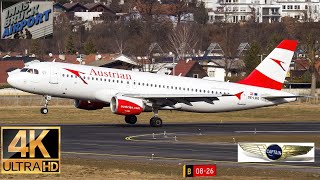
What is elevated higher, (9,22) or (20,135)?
(9,22)

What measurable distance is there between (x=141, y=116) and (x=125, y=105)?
15120 millimetres

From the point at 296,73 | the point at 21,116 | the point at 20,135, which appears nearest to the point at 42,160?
the point at 20,135

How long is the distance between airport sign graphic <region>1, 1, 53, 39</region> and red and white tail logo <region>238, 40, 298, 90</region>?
90.7m

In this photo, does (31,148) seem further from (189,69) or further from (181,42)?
(181,42)

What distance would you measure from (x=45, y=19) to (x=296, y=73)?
40059 millimetres

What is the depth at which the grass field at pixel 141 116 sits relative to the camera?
83.3 m

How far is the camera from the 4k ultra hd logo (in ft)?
136

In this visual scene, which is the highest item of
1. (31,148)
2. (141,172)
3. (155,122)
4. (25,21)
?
(25,21)

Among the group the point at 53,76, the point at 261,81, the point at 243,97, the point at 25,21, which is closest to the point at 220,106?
the point at 243,97

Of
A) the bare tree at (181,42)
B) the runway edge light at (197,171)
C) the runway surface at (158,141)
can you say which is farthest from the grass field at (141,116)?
the bare tree at (181,42)

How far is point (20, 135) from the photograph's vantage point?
42.1 m

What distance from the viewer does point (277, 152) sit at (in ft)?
157

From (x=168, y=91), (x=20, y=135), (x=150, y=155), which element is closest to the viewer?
(x=20, y=135)

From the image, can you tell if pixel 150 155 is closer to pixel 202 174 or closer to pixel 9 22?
pixel 202 174
